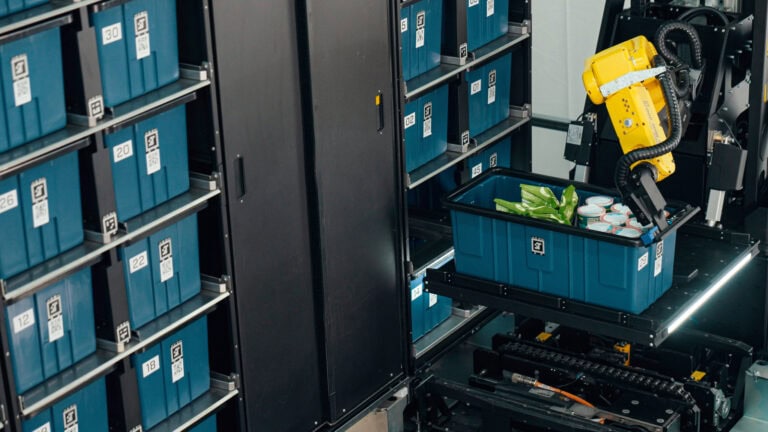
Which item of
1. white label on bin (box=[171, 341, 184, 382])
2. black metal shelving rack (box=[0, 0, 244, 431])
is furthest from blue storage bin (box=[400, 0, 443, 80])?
white label on bin (box=[171, 341, 184, 382])

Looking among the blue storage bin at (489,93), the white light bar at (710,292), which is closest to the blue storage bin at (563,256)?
the white light bar at (710,292)

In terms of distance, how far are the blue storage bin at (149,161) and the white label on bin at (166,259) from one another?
17cm

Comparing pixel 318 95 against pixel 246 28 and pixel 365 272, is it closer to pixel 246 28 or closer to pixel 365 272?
pixel 246 28

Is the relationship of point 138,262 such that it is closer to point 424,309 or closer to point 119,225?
point 119,225

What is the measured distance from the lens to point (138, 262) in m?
5.06

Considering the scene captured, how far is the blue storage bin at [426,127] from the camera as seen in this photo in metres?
6.48

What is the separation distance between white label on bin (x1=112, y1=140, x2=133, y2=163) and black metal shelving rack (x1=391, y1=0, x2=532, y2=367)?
1.65 metres

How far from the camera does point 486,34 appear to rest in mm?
6863

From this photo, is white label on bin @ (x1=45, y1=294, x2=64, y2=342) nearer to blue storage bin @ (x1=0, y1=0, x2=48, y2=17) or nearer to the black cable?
blue storage bin @ (x1=0, y1=0, x2=48, y2=17)

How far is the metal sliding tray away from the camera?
5.86 meters

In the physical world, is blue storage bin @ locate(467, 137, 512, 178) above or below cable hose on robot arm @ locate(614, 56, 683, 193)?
below

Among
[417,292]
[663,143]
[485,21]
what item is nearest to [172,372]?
[417,292]

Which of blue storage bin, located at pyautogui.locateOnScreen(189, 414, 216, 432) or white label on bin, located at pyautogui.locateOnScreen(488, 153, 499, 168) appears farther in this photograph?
white label on bin, located at pyautogui.locateOnScreen(488, 153, 499, 168)

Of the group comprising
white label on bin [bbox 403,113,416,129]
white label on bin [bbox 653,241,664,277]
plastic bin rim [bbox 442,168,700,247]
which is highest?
A: white label on bin [bbox 403,113,416,129]
